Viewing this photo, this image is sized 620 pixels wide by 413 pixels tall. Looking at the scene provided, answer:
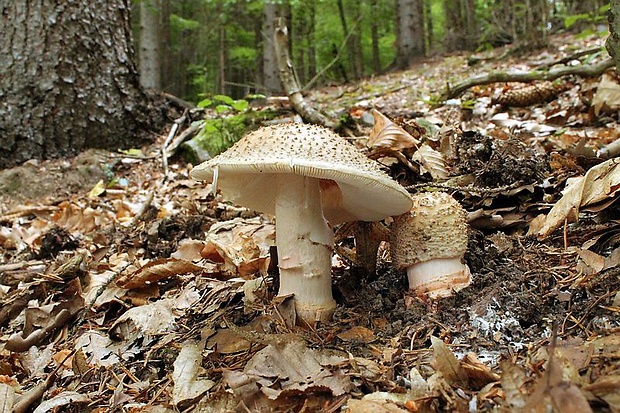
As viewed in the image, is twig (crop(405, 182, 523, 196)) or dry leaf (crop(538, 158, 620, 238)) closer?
dry leaf (crop(538, 158, 620, 238))

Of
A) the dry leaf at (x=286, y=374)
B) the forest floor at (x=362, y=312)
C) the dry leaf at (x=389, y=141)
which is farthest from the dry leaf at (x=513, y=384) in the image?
the dry leaf at (x=389, y=141)

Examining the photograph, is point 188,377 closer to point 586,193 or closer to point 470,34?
point 586,193

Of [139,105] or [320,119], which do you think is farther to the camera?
[139,105]

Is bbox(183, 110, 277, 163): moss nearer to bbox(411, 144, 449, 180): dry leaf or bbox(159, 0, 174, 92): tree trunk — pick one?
bbox(411, 144, 449, 180): dry leaf

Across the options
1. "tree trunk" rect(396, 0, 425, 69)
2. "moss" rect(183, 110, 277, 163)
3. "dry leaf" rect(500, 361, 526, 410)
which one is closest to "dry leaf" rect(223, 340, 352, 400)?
"dry leaf" rect(500, 361, 526, 410)

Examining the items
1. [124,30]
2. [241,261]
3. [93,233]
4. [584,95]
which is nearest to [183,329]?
[241,261]

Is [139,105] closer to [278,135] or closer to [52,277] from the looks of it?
[52,277]
